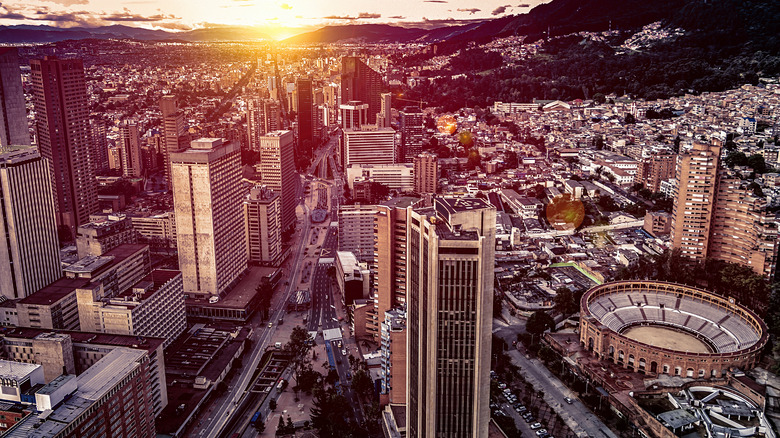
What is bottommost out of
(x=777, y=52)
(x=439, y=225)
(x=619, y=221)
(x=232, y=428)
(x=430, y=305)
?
(x=232, y=428)

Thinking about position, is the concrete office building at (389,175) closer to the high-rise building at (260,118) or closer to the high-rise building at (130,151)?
the high-rise building at (260,118)

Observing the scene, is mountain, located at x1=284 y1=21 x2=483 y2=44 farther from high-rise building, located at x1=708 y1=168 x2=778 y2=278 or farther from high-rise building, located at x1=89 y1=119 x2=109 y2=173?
high-rise building, located at x1=708 y1=168 x2=778 y2=278

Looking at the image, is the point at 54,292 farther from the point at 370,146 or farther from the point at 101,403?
the point at 370,146

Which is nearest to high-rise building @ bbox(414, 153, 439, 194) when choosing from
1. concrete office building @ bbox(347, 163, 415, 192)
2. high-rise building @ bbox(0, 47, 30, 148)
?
concrete office building @ bbox(347, 163, 415, 192)

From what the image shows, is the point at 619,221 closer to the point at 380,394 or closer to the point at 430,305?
the point at 380,394

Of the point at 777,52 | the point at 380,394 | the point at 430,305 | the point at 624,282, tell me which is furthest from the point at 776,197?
the point at 777,52
